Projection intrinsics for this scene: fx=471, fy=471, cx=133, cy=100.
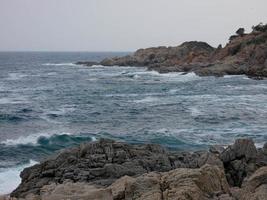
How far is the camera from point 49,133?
34.6 m

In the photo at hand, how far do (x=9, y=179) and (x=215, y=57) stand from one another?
8221 centimetres

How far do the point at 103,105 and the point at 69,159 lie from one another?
103 feet

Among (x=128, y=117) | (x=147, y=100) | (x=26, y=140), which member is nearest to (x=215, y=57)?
(x=147, y=100)

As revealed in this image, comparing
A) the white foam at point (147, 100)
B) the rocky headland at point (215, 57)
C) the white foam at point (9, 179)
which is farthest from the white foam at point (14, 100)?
the rocky headland at point (215, 57)

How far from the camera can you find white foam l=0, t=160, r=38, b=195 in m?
21.5

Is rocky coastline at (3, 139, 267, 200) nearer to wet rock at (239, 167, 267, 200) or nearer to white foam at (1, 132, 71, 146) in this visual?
wet rock at (239, 167, 267, 200)

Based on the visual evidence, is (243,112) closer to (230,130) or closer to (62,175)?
(230,130)

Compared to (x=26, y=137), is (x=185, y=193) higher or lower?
higher

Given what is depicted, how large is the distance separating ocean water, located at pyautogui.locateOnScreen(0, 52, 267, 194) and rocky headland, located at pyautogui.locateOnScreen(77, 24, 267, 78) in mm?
12128

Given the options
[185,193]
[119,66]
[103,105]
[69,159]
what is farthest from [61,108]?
[119,66]

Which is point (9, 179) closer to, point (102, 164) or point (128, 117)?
point (102, 164)

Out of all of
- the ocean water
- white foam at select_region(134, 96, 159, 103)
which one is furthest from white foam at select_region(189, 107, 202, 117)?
white foam at select_region(134, 96, 159, 103)

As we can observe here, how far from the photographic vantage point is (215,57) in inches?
3976

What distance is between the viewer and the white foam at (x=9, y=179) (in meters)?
21.5
